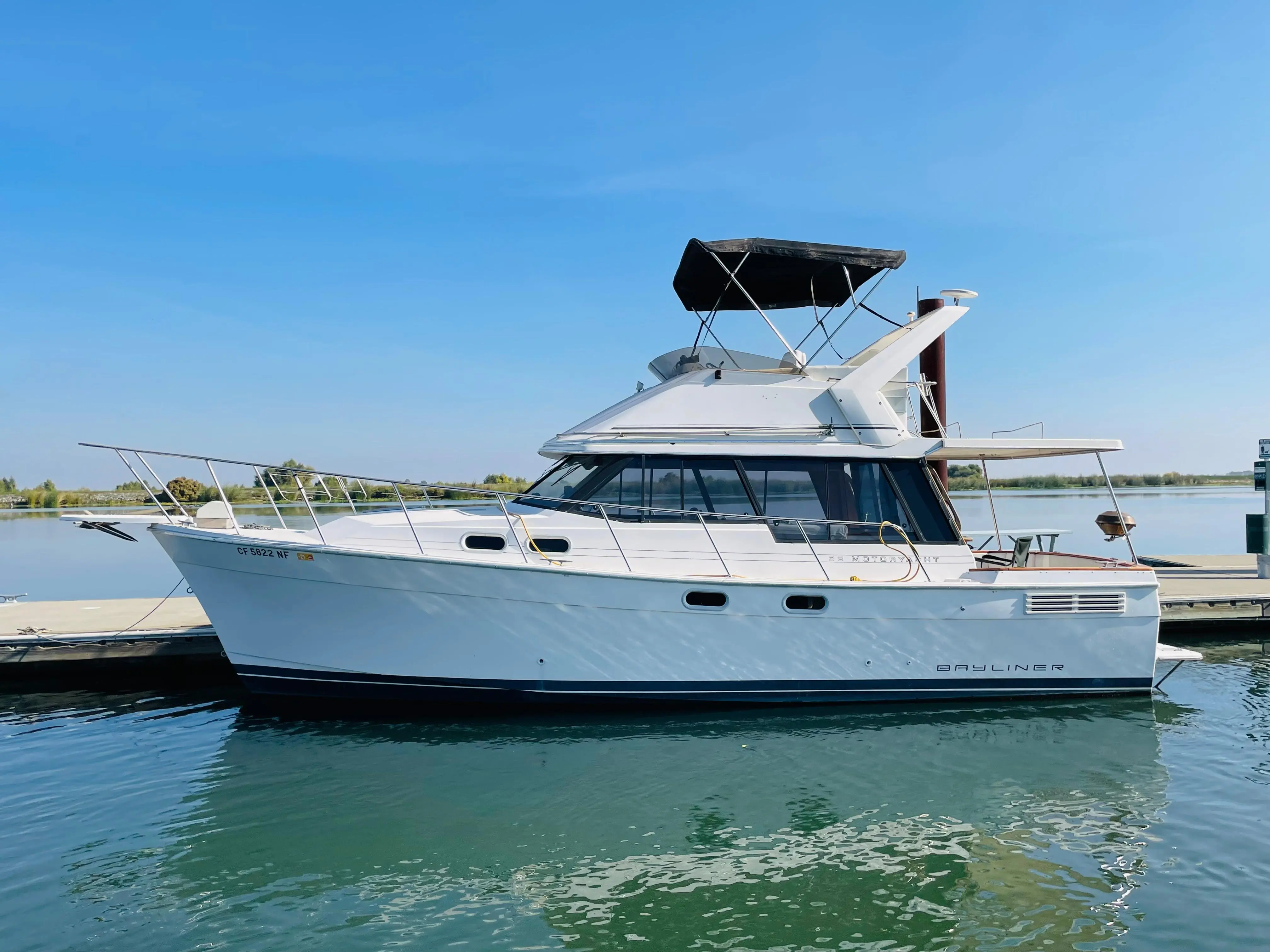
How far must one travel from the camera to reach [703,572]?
23.5ft

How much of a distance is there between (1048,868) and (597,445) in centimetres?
494

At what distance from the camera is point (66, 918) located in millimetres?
4246

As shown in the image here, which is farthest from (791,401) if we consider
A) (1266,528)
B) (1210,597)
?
(1266,528)

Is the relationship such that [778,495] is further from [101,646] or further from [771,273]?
[101,646]

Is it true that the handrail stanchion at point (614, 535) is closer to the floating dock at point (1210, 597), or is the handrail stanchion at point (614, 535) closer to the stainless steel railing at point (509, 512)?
the stainless steel railing at point (509, 512)

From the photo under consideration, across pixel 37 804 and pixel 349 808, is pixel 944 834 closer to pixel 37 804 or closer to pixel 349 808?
pixel 349 808

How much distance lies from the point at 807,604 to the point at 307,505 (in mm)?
4713

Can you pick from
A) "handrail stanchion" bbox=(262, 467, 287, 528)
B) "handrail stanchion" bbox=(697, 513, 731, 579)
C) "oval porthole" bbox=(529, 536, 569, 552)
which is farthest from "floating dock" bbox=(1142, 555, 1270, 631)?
"handrail stanchion" bbox=(262, 467, 287, 528)

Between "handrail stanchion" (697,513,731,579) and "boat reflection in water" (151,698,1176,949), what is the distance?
1.45 m

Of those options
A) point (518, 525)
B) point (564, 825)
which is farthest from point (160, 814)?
point (518, 525)

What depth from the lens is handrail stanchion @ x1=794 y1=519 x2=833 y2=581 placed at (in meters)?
7.22

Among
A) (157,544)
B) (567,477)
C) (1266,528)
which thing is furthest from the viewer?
(157,544)

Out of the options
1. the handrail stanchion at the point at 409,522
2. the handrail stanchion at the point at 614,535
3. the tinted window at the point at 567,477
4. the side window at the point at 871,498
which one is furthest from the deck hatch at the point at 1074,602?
the handrail stanchion at the point at 409,522

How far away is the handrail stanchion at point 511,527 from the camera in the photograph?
6.93m
